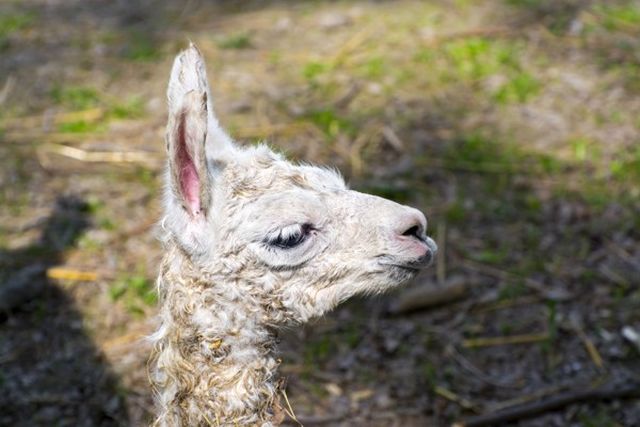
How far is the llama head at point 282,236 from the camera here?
2691mm

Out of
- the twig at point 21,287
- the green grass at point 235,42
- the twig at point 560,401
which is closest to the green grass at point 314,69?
the green grass at point 235,42

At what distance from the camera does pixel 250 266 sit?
2.71 meters

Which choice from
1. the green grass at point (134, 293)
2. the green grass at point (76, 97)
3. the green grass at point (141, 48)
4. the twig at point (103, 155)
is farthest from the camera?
the green grass at point (141, 48)

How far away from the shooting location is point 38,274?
15.7 feet

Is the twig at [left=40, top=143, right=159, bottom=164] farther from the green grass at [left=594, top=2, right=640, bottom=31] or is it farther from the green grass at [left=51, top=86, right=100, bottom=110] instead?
the green grass at [left=594, top=2, right=640, bottom=31]

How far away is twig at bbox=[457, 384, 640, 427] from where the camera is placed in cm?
413

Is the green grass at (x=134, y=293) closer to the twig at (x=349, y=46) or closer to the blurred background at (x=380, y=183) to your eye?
the blurred background at (x=380, y=183)

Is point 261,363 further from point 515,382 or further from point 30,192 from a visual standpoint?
point 30,192

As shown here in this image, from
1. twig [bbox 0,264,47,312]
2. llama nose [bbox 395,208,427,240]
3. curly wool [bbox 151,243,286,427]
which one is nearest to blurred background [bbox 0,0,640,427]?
twig [bbox 0,264,47,312]

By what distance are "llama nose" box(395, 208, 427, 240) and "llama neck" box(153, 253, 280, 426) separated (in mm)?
527

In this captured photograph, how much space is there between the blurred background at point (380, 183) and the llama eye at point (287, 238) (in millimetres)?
1729

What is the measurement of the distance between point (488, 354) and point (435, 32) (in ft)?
12.1

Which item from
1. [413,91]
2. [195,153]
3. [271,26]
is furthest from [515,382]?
[271,26]

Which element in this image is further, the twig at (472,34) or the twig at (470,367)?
the twig at (472,34)
